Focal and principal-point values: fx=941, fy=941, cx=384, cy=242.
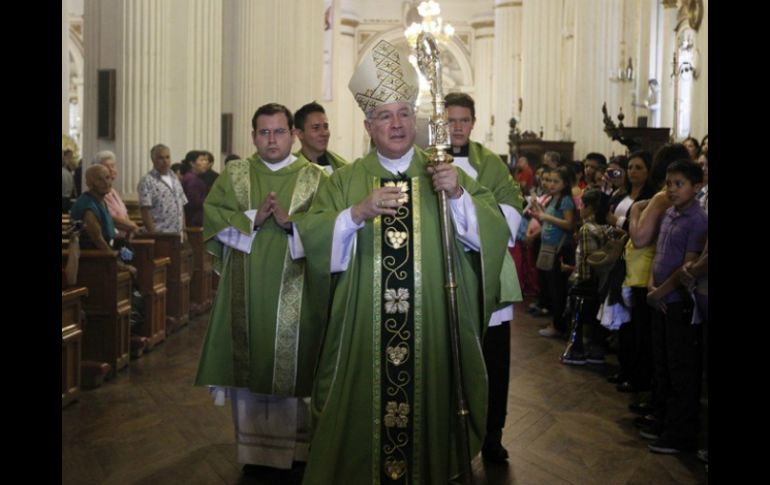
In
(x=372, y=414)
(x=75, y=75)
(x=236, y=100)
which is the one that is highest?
(x=75, y=75)

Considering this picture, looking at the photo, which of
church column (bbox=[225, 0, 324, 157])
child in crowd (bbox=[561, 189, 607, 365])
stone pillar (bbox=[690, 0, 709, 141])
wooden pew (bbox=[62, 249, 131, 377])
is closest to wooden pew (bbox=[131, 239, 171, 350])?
wooden pew (bbox=[62, 249, 131, 377])

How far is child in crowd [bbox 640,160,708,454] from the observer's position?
4.93 metres

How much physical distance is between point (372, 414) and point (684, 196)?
2.17 metres

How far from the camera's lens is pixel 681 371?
16.3 feet

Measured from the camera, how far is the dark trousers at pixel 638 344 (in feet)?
19.9

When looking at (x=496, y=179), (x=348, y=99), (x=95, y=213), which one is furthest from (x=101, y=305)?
(x=348, y=99)

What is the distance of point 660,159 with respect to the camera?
5809mm

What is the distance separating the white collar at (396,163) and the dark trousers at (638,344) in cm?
259

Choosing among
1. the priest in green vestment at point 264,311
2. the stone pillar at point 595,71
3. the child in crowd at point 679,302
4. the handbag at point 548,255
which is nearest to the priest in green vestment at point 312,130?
the priest in green vestment at point 264,311

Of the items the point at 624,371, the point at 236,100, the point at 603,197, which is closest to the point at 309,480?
the point at 624,371

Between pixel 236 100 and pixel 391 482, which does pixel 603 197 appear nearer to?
pixel 391 482

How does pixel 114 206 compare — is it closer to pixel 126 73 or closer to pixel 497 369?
pixel 126 73

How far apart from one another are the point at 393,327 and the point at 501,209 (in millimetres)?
1061

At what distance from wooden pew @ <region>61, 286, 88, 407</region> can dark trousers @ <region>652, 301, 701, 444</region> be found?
11.7ft
